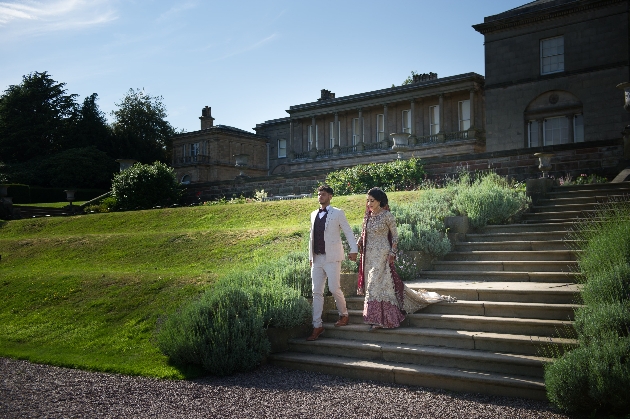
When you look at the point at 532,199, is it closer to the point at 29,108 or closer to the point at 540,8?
the point at 540,8

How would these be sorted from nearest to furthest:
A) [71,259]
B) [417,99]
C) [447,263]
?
[447,263], [71,259], [417,99]

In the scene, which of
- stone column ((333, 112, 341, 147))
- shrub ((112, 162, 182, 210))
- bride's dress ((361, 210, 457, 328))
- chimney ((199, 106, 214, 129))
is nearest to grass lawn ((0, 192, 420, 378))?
Answer: bride's dress ((361, 210, 457, 328))

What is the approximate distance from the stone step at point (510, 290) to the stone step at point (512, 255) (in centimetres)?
97

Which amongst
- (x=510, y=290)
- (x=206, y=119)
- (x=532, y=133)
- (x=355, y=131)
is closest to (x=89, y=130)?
(x=206, y=119)

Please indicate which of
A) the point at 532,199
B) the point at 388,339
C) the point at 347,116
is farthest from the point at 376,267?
the point at 347,116

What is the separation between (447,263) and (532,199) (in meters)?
4.33

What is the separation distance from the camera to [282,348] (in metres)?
8.58

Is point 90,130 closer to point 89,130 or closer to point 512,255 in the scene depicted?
point 89,130

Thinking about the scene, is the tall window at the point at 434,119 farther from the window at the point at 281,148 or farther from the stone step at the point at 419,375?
the stone step at the point at 419,375

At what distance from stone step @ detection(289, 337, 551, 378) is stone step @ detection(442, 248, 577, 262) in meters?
3.60

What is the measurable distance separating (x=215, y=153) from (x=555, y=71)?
102 feet

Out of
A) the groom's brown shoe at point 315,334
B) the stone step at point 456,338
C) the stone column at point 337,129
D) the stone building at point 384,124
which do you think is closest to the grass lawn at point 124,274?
the groom's brown shoe at point 315,334

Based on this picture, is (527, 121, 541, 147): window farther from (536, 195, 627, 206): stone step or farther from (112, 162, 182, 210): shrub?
(112, 162, 182, 210): shrub

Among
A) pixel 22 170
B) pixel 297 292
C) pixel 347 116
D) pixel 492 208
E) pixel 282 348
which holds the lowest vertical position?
pixel 282 348
